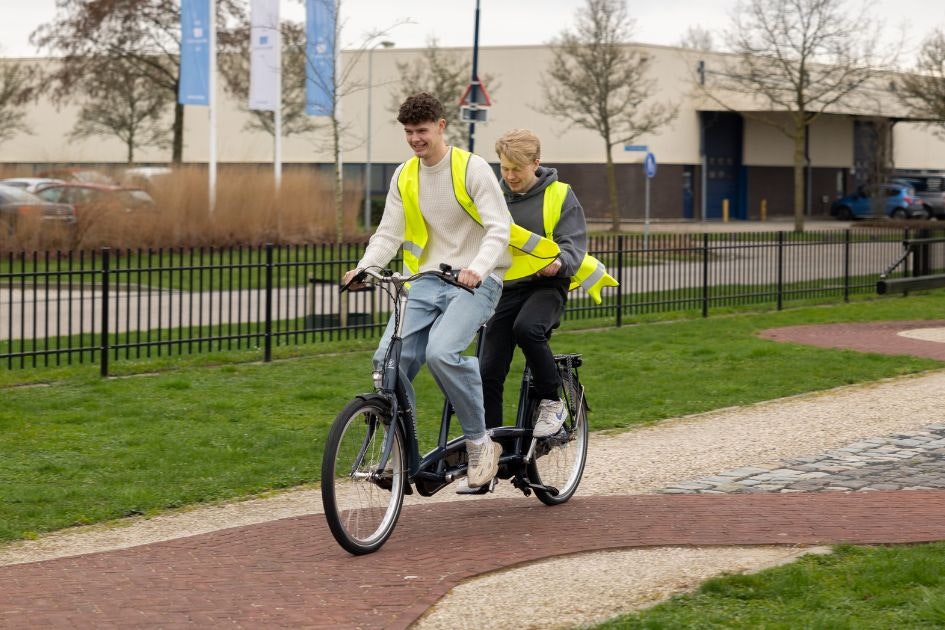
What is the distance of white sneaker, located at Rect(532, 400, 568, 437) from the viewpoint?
21.8 feet

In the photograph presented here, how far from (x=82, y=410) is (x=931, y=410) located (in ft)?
19.4

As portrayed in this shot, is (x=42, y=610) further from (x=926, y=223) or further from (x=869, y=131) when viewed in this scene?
(x=869, y=131)

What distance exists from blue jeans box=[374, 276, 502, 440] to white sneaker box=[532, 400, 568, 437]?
1.62ft

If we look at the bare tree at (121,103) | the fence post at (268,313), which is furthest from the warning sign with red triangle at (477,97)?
the bare tree at (121,103)

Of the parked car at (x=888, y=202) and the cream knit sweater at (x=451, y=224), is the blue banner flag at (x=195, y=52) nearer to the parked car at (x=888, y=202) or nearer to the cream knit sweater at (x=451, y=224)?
the cream knit sweater at (x=451, y=224)

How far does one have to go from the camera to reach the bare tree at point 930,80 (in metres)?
44.2

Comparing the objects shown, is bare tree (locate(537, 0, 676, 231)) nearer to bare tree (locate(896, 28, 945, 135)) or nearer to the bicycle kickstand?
bare tree (locate(896, 28, 945, 135))

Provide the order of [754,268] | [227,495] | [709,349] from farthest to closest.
A: 1. [754,268]
2. [709,349]
3. [227,495]

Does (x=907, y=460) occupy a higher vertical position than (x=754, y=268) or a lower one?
lower

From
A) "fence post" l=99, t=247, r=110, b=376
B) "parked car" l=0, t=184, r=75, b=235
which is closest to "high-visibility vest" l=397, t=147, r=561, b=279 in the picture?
"fence post" l=99, t=247, r=110, b=376

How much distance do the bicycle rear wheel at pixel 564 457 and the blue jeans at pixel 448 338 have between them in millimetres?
637

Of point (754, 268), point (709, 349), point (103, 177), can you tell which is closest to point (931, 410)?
point (709, 349)

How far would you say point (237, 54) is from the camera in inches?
1531

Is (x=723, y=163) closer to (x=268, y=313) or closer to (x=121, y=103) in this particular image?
(x=121, y=103)
